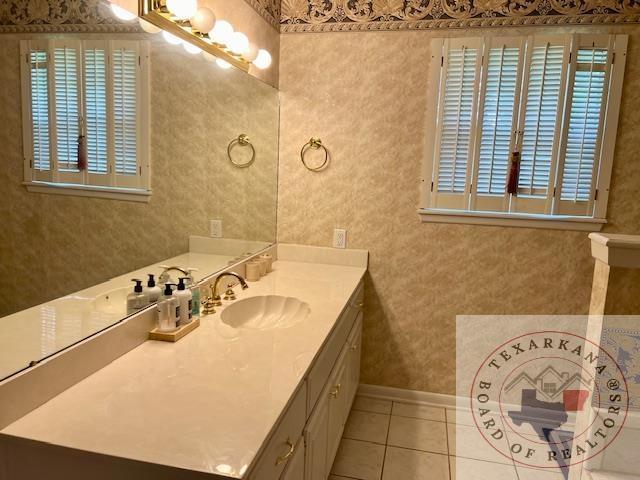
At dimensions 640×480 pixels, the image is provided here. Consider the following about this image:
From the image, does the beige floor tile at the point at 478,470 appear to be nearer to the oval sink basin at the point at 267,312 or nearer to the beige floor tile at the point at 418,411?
the beige floor tile at the point at 418,411

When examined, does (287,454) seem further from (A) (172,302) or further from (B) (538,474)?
(B) (538,474)

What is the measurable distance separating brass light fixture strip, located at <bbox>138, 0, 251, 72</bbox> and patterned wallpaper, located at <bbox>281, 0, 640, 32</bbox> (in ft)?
2.39

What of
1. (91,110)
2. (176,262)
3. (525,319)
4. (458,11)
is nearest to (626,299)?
(525,319)

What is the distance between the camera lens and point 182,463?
95 cm

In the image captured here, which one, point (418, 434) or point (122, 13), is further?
point (418, 434)

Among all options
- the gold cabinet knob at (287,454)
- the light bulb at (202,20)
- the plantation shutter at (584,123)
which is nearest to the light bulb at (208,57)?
the light bulb at (202,20)

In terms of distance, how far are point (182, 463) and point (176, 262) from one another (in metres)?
0.94

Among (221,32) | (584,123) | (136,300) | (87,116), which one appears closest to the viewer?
(87,116)

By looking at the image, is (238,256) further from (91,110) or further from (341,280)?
(91,110)

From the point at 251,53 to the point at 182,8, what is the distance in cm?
65

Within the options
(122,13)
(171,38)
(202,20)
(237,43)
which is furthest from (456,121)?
(122,13)

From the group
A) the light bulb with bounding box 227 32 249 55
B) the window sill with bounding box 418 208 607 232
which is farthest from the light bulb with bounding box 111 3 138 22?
the window sill with bounding box 418 208 607 232

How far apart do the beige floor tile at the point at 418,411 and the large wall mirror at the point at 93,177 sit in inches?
59.5

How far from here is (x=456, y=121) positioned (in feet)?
8.45
